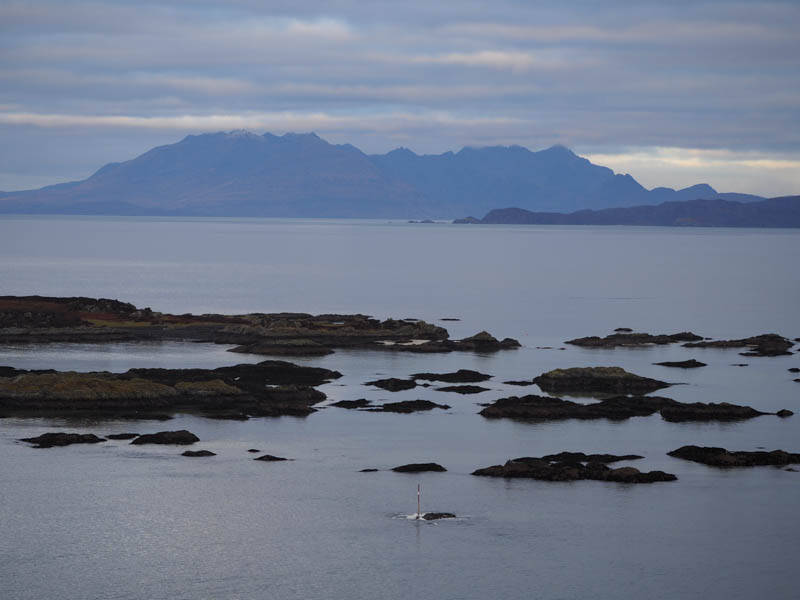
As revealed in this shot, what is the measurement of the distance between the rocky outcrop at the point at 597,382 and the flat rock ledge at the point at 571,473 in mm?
17383

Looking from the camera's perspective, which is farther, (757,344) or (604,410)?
(757,344)

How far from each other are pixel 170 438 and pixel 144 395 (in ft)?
25.8

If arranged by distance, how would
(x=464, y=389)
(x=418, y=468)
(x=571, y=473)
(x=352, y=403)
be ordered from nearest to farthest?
(x=571, y=473) < (x=418, y=468) < (x=352, y=403) < (x=464, y=389)

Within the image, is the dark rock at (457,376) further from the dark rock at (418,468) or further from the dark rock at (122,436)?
the dark rock at (122,436)

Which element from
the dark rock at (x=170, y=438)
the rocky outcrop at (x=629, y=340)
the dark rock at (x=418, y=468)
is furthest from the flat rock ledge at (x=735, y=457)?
the rocky outcrop at (x=629, y=340)

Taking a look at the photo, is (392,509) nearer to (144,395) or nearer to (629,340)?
(144,395)

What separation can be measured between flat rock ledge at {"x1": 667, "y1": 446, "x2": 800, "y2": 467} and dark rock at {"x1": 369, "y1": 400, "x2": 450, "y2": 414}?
14009 millimetres

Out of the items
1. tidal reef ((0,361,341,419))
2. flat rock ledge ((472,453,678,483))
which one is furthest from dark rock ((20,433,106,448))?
flat rock ledge ((472,453,678,483))

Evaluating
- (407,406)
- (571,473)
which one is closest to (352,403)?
(407,406)

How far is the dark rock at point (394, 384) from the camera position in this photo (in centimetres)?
6035

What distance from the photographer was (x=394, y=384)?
6094 cm

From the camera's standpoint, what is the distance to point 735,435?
50.2 m

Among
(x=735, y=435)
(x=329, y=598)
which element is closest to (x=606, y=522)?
(x=329, y=598)

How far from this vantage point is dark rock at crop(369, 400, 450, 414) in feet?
180
